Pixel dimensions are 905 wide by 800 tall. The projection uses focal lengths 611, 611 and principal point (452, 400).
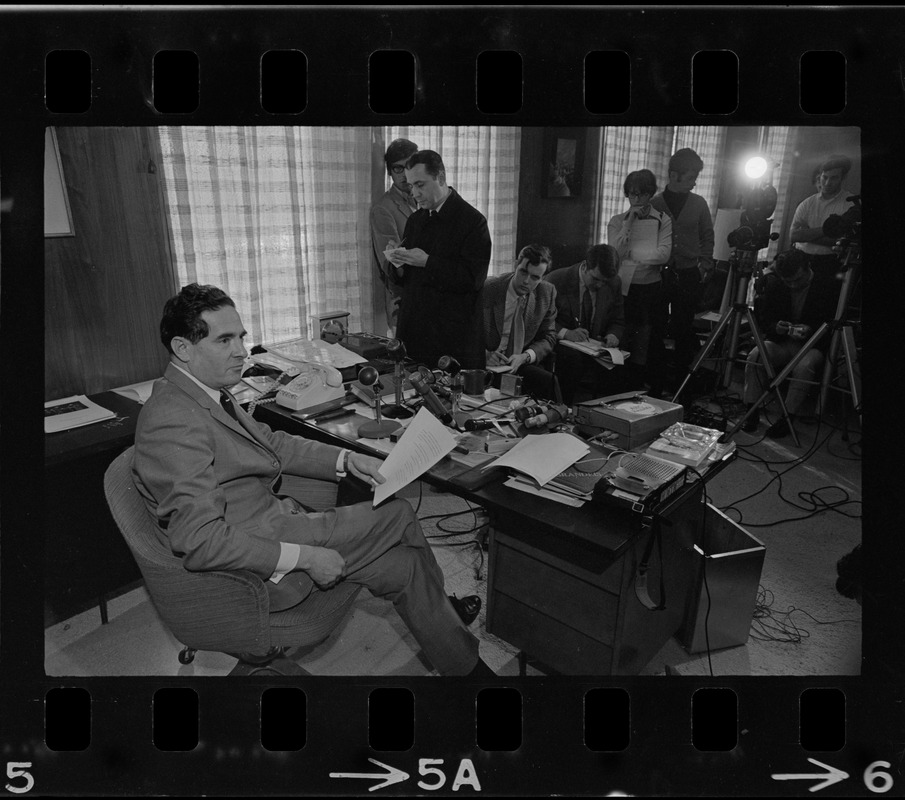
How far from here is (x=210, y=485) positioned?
144 centimetres

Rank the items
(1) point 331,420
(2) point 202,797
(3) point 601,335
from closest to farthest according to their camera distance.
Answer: (2) point 202,797, (1) point 331,420, (3) point 601,335

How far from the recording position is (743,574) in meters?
2.01

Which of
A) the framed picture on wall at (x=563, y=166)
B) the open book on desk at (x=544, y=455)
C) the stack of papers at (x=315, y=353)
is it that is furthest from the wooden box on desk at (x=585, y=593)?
the framed picture on wall at (x=563, y=166)

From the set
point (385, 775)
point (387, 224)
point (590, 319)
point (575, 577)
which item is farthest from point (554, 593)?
point (387, 224)

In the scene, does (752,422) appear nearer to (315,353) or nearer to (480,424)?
(480,424)

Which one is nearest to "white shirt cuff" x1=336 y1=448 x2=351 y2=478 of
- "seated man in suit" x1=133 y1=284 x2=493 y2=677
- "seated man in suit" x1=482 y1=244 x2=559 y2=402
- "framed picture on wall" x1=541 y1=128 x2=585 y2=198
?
"seated man in suit" x1=133 y1=284 x2=493 y2=677

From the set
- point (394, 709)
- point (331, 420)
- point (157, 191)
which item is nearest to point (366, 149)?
point (157, 191)

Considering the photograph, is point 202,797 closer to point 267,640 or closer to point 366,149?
point 267,640

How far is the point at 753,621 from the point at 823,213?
4.62ft

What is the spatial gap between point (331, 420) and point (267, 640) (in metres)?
0.83

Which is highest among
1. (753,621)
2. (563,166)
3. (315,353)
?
(563,166)

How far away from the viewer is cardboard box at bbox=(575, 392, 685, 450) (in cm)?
203

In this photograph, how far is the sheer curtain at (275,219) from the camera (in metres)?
2.03

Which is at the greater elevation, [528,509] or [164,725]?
[528,509]
